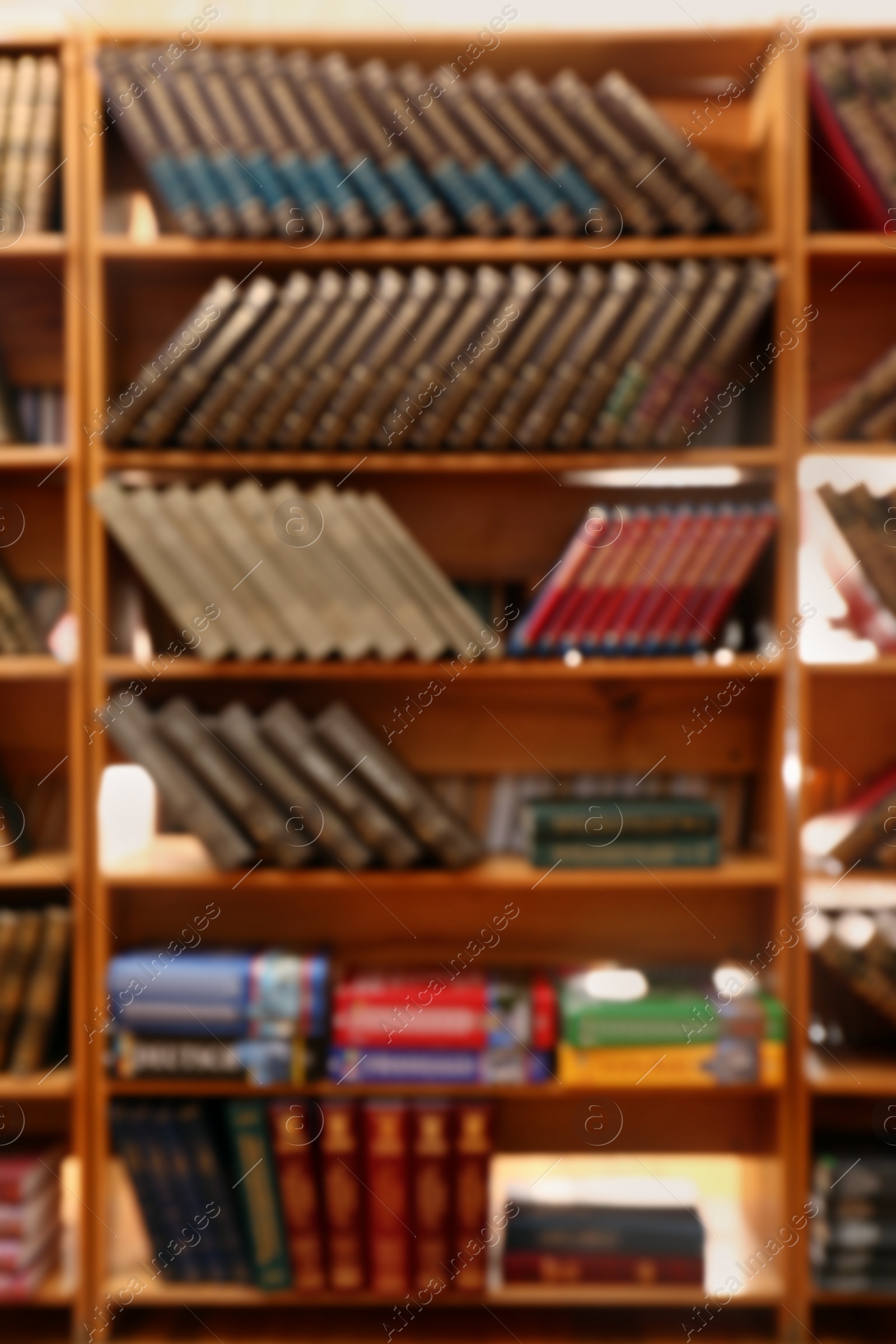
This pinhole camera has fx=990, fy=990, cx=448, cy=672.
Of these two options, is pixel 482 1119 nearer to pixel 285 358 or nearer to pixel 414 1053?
pixel 414 1053

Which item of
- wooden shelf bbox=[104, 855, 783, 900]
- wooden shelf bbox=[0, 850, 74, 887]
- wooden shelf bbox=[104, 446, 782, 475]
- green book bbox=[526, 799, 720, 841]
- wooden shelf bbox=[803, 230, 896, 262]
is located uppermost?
wooden shelf bbox=[803, 230, 896, 262]

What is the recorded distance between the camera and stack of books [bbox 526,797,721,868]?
5.48ft

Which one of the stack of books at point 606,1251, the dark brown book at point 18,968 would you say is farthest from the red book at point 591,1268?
the dark brown book at point 18,968

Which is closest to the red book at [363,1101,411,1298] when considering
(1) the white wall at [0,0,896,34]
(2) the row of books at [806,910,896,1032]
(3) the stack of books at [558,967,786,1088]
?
(3) the stack of books at [558,967,786,1088]

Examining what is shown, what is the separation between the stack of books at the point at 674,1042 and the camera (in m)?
1.65

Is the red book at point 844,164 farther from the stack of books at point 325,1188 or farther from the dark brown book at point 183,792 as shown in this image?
the stack of books at point 325,1188

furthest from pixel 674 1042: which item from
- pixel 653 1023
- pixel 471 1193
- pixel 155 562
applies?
pixel 155 562

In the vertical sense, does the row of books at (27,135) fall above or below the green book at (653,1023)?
above

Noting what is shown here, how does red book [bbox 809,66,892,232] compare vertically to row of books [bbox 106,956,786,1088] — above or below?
above

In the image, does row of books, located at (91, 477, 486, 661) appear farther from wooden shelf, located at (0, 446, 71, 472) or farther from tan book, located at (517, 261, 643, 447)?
tan book, located at (517, 261, 643, 447)

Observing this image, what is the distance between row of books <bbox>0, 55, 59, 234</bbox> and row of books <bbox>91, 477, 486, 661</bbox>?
512mm

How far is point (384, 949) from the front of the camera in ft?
6.34

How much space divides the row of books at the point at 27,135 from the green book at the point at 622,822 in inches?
52.5

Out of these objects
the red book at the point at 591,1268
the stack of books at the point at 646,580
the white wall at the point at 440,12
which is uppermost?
the white wall at the point at 440,12
